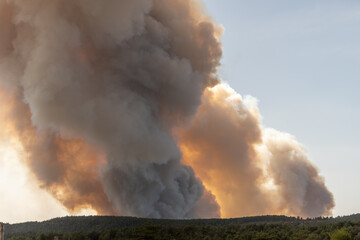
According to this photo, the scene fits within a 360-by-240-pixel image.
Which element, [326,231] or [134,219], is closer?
[326,231]

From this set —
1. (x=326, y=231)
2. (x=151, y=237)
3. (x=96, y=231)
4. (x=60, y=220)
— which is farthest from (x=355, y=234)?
(x=60, y=220)

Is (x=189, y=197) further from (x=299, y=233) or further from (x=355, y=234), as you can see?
(x=355, y=234)

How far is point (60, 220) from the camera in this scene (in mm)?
78875

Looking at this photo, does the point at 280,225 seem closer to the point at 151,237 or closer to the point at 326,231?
the point at 326,231

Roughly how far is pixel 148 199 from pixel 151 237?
42816 millimetres

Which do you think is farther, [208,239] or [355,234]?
[208,239]

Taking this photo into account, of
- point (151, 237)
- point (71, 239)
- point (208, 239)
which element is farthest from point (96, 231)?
point (151, 237)

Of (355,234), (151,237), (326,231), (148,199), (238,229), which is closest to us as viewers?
(151,237)

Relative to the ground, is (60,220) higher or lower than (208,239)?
higher

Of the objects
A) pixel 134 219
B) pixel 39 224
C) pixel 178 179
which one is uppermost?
pixel 178 179

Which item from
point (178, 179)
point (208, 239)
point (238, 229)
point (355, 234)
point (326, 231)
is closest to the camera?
point (355, 234)

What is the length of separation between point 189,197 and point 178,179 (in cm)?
416

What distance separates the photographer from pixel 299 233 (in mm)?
50812

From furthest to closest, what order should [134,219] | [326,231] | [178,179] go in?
[178,179] < [134,219] < [326,231]
